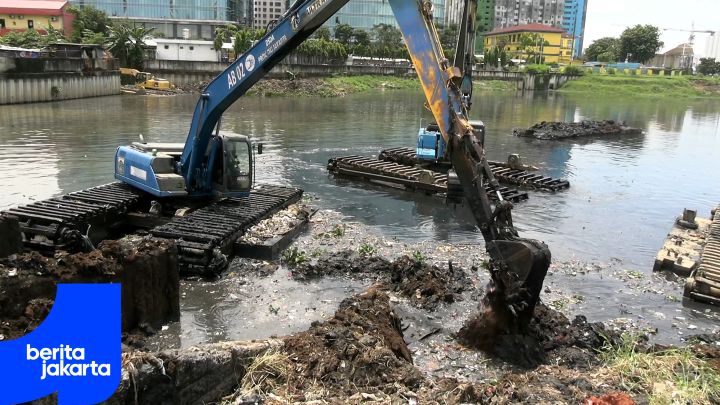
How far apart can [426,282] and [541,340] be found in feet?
8.09

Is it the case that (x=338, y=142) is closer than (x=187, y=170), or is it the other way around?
(x=187, y=170)

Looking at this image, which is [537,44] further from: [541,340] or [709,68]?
[541,340]

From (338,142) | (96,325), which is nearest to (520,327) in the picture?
(96,325)

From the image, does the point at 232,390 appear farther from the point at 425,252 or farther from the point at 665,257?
the point at 665,257

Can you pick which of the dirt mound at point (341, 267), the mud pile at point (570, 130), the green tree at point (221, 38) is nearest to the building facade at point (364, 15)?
the green tree at point (221, 38)

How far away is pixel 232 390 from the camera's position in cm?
538

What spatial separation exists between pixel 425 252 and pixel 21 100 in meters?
38.3

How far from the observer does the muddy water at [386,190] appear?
9758mm

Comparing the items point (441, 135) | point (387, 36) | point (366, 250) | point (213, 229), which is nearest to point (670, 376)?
point (441, 135)

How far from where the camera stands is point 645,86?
8838 centimetres

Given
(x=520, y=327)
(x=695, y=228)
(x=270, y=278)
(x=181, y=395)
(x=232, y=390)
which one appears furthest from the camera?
(x=695, y=228)

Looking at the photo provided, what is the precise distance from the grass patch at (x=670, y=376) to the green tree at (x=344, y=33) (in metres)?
106

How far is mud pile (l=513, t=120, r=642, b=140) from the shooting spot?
1278 inches

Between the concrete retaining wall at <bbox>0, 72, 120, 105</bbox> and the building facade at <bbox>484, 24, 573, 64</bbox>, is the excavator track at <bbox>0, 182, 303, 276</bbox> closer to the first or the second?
the concrete retaining wall at <bbox>0, 72, 120, 105</bbox>
